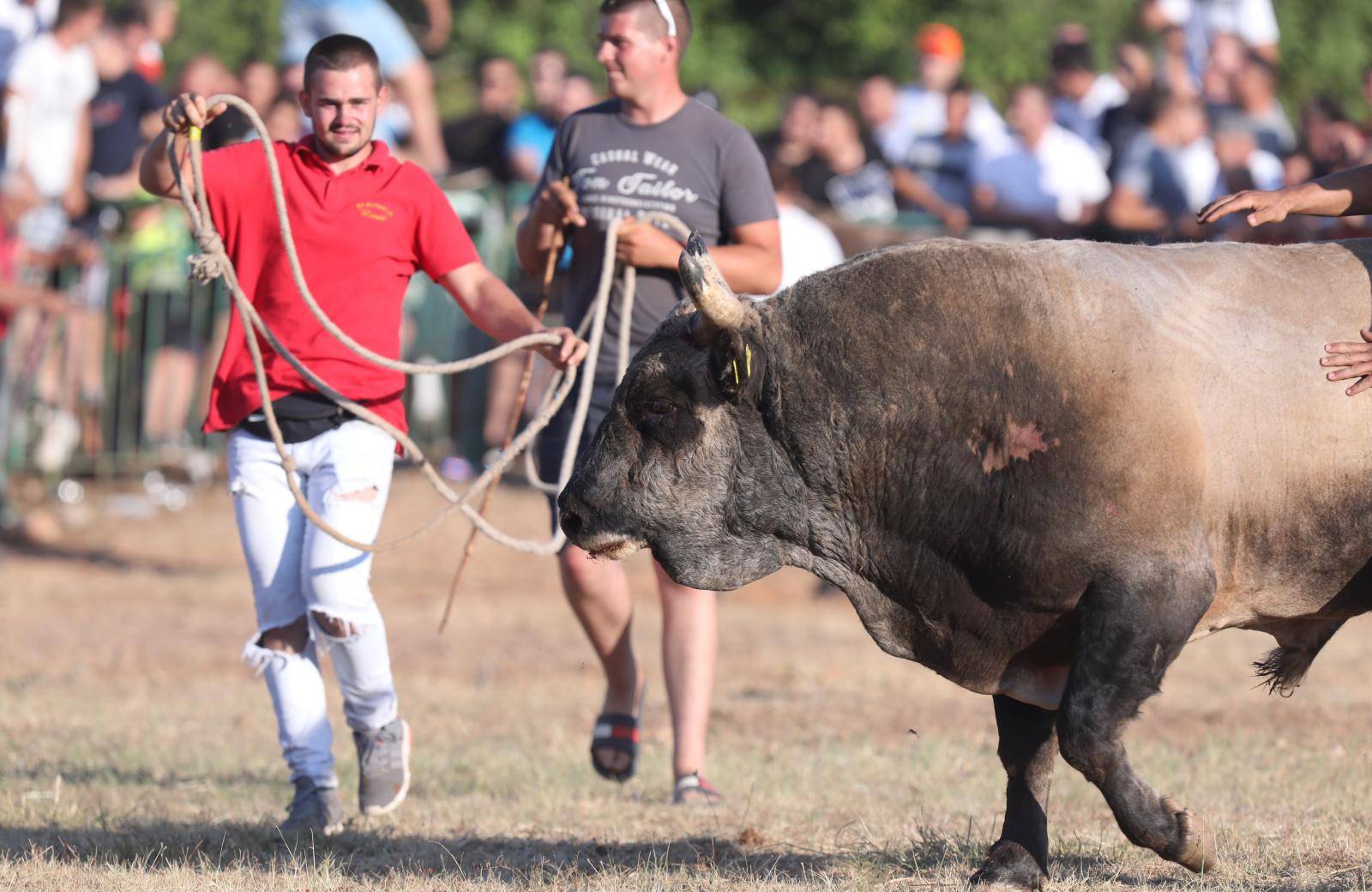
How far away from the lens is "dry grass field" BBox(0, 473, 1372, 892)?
5.32 meters

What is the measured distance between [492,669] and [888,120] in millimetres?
6814

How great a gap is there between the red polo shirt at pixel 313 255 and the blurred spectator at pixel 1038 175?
7.88 m

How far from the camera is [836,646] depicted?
33.5ft

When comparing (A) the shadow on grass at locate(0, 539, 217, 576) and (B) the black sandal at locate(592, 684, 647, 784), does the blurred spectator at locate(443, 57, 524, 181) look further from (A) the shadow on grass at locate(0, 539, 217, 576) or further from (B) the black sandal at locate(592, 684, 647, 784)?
(B) the black sandal at locate(592, 684, 647, 784)

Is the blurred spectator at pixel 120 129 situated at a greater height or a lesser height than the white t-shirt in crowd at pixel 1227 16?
lesser

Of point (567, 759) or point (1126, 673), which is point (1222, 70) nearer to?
point (567, 759)

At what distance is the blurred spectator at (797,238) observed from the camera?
10.4 meters

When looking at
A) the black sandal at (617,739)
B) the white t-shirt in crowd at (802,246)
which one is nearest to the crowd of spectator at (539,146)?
the white t-shirt in crowd at (802,246)

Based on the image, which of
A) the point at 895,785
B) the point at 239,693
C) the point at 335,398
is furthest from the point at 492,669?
the point at 335,398

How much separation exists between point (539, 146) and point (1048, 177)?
372 cm

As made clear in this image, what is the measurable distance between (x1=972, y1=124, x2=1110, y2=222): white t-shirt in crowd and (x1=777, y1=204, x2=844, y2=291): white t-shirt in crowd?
2.81m

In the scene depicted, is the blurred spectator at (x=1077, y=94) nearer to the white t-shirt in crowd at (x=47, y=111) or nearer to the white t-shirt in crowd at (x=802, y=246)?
the white t-shirt in crowd at (x=802, y=246)

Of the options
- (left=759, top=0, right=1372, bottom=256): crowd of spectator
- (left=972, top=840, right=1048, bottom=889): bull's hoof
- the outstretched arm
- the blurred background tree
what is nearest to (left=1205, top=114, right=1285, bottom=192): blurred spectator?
(left=759, top=0, right=1372, bottom=256): crowd of spectator

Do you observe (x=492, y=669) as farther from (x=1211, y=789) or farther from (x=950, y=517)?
(x=950, y=517)
